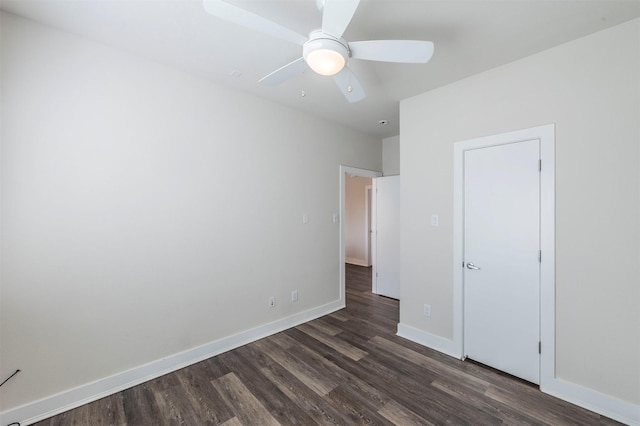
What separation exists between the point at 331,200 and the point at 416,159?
1.31 m

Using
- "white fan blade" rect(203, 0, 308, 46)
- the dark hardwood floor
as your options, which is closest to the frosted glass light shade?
"white fan blade" rect(203, 0, 308, 46)

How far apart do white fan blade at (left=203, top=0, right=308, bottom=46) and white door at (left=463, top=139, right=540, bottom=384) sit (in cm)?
202

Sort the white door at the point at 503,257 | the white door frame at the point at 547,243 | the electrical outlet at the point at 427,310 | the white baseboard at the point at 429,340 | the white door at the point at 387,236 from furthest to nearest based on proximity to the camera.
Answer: the white door at the point at 387,236
the electrical outlet at the point at 427,310
the white baseboard at the point at 429,340
the white door at the point at 503,257
the white door frame at the point at 547,243

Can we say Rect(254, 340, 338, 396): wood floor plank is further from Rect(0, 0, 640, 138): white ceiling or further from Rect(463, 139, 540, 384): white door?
Rect(0, 0, 640, 138): white ceiling

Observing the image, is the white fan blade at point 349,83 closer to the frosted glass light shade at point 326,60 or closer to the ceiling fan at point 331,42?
the ceiling fan at point 331,42

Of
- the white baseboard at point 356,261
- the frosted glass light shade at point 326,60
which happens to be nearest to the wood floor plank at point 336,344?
the frosted glass light shade at point 326,60

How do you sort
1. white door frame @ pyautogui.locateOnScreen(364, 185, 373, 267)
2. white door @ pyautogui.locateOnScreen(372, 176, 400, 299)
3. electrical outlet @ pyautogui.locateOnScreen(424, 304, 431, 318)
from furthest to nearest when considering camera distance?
white door frame @ pyautogui.locateOnScreen(364, 185, 373, 267) < white door @ pyautogui.locateOnScreen(372, 176, 400, 299) < electrical outlet @ pyautogui.locateOnScreen(424, 304, 431, 318)

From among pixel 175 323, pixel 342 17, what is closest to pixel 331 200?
pixel 175 323

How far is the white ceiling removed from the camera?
1670 mm

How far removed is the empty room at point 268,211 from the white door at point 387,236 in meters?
1.25

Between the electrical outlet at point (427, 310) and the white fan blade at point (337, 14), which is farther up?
the white fan blade at point (337, 14)

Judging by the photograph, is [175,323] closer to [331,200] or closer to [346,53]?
[331,200]

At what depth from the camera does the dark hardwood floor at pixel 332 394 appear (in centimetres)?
185

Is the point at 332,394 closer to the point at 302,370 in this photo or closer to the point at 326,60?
the point at 302,370
